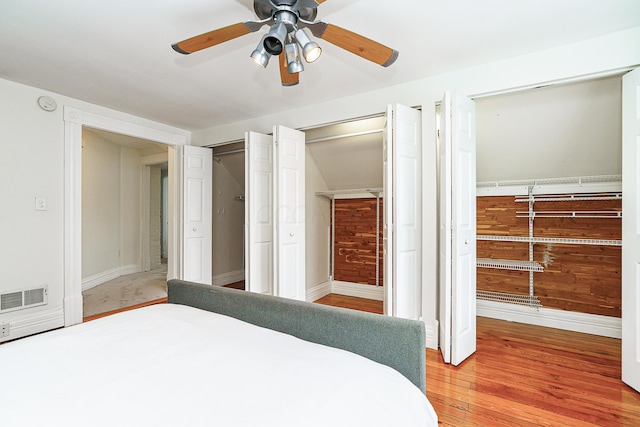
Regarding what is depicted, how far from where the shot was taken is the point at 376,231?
4.22 m

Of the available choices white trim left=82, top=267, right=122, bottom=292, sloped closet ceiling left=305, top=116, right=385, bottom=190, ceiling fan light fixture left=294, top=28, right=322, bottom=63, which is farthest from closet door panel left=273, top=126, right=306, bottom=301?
white trim left=82, top=267, right=122, bottom=292

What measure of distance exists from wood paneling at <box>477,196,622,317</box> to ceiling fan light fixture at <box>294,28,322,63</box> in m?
2.84

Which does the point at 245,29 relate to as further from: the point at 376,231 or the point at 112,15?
the point at 376,231

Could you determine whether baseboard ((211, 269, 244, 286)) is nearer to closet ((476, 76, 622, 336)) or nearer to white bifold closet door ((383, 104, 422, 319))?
white bifold closet door ((383, 104, 422, 319))

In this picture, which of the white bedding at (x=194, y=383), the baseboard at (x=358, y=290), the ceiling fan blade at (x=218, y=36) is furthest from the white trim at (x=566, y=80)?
the baseboard at (x=358, y=290)

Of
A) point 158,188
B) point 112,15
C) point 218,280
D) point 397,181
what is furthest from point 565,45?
point 158,188

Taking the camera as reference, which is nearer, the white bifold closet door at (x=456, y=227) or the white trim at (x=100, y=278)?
the white bifold closet door at (x=456, y=227)

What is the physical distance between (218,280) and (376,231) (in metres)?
2.71

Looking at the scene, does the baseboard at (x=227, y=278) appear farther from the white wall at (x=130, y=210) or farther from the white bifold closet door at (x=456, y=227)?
the white bifold closet door at (x=456, y=227)

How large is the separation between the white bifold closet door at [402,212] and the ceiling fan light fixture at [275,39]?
1288mm

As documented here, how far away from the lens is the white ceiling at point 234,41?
73.6 inches

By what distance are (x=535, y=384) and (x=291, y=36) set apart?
2.68 m

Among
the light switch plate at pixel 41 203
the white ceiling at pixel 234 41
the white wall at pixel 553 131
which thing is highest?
the white ceiling at pixel 234 41

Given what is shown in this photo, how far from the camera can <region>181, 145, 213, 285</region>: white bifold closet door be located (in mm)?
4223
